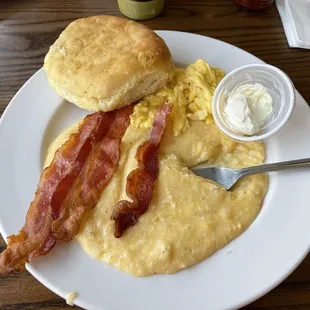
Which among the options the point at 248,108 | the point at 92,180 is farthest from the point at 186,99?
the point at 92,180

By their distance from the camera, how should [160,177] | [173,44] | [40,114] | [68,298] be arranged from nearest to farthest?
Answer: [68,298] → [160,177] → [40,114] → [173,44]

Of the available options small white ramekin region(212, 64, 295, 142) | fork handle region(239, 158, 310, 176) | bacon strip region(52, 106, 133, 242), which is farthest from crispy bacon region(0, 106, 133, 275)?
fork handle region(239, 158, 310, 176)

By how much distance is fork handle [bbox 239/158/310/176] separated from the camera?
179 cm

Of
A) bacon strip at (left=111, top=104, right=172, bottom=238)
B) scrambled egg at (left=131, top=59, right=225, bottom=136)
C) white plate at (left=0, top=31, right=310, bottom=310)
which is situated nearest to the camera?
white plate at (left=0, top=31, right=310, bottom=310)

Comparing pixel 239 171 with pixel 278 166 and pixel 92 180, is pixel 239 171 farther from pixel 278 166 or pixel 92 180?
pixel 92 180

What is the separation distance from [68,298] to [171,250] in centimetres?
38

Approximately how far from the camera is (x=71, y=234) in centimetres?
165

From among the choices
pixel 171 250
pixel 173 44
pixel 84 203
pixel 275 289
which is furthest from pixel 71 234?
pixel 173 44

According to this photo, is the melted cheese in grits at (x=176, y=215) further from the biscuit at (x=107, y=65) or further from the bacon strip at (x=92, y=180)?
the biscuit at (x=107, y=65)

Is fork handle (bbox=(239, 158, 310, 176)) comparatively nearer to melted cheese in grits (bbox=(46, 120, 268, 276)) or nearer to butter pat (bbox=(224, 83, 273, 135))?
melted cheese in grits (bbox=(46, 120, 268, 276))

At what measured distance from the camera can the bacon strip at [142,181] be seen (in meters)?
1.65

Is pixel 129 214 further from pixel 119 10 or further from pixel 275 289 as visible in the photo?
pixel 119 10

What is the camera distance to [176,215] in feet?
5.51

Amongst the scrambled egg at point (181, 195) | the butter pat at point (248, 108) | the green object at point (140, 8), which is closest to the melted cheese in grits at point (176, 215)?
the scrambled egg at point (181, 195)
